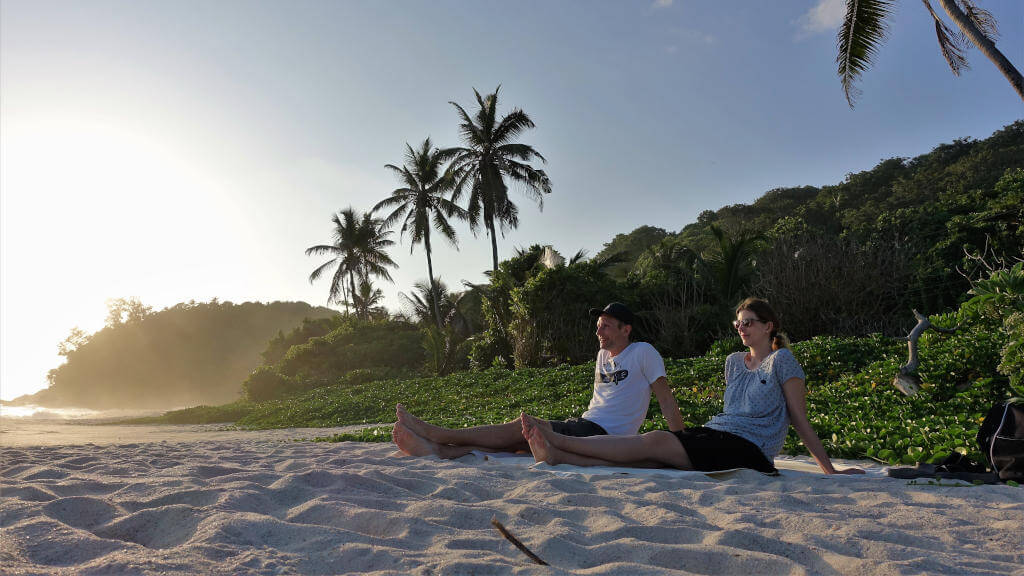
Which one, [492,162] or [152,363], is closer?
[492,162]

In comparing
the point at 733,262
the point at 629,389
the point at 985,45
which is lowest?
the point at 629,389

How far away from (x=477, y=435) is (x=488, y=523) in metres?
2.07

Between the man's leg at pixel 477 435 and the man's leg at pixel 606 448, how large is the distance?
0.67 m

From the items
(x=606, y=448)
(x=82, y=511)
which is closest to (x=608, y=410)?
(x=606, y=448)

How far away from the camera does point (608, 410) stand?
422cm

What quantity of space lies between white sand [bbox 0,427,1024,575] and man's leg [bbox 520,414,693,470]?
0.21 m

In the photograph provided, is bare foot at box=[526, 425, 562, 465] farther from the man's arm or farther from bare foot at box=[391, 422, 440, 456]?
bare foot at box=[391, 422, 440, 456]

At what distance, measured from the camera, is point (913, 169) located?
1246 inches

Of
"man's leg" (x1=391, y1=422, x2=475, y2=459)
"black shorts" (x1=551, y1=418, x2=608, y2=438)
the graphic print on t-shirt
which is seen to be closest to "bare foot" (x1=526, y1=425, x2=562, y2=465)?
"black shorts" (x1=551, y1=418, x2=608, y2=438)

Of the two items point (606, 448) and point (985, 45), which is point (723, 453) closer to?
point (606, 448)

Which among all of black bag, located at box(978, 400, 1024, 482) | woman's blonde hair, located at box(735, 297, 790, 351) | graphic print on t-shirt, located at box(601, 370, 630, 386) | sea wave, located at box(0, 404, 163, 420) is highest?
sea wave, located at box(0, 404, 163, 420)

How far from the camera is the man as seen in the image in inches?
162

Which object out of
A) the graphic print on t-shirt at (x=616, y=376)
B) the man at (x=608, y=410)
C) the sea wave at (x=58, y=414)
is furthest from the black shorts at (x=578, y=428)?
the sea wave at (x=58, y=414)

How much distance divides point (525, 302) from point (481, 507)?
1405 centimetres
